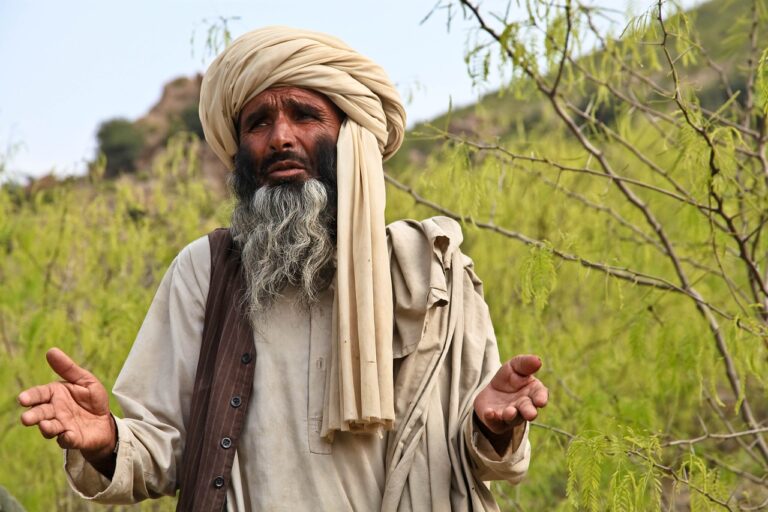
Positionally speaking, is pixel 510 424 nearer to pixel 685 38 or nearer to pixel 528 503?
pixel 685 38

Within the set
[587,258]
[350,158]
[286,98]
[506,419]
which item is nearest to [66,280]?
[587,258]

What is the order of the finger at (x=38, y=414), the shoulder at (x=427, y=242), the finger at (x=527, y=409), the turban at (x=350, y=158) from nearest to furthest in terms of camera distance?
the finger at (x=38, y=414) → the finger at (x=527, y=409) → the turban at (x=350, y=158) → the shoulder at (x=427, y=242)

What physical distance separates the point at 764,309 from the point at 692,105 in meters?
0.84

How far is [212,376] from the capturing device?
2.72m

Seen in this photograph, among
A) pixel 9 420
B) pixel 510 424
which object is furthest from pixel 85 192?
pixel 510 424

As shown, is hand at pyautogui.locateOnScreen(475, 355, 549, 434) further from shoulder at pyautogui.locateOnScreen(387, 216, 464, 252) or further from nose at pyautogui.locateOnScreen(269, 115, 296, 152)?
nose at pyautogui.locateOnScreen(269, 115, 296, 152)

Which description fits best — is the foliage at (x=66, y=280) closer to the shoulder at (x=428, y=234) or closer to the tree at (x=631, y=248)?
the tree at (x=631, y=248)

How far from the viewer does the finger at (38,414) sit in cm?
225

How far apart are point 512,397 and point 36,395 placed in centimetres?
95

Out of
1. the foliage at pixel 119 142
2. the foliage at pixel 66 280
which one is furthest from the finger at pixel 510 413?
the foliage at pixel 119 142

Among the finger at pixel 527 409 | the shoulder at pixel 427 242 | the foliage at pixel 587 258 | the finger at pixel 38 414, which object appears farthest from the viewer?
the foliage at pixel 587 258

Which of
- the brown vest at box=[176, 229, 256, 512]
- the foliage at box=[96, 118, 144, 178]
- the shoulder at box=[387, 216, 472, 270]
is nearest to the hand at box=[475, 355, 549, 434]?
the shoulder at box=[387, 216, 472, 270]

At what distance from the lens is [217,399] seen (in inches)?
104

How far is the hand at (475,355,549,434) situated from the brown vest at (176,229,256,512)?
54cm
